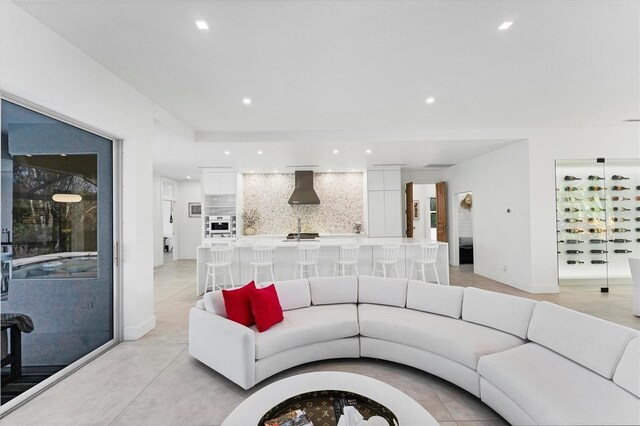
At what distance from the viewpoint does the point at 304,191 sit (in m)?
7.95

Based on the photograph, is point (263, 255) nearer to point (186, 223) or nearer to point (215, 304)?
point (215, 304)

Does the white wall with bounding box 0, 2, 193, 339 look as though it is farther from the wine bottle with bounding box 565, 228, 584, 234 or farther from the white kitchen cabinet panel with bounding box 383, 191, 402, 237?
the wine bottle with bounding box 565, 228, 584, 234

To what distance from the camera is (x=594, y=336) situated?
1915 millimetres

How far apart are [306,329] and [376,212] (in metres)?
5.61

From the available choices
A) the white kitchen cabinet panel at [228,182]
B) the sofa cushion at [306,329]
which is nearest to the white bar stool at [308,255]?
the sofa cushion at [306,329]

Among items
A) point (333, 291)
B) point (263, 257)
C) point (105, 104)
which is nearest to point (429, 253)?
point (333, 291)

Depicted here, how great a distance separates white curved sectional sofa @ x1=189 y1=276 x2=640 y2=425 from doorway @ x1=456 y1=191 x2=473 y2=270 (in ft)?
18.5

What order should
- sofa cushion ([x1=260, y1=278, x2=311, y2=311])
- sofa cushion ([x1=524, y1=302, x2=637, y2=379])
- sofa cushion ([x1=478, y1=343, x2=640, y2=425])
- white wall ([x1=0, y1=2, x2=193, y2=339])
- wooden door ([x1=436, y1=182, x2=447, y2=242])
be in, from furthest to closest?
1. wooden door ([x1=436, y1=182, x2=447, y2=242])
2. sofa cushion ([x1=260, y1=278, x2=311, y2=311])
3. white wall ([x1=0, y1=2, x2=193, y2=339])
4. sofa cushion ([x1=524, y1=302, x2=637, y2=379])
5. sofa cushion ([x1=478, y1=343, x2=640, y2=425])

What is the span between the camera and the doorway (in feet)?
26.6

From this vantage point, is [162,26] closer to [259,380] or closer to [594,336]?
[259,380]

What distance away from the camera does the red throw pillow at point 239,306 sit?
8.90 ft

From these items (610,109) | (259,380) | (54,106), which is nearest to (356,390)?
(259,380)

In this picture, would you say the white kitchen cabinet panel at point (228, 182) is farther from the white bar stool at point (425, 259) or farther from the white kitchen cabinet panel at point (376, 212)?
the white bar stool at point (425, 259)

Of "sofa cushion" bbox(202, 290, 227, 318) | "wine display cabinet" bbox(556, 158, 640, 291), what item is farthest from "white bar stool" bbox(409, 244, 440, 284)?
"sofa cushion" bbox(202, 290, 227, 318)
